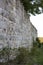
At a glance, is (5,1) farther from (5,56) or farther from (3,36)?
(5,56)

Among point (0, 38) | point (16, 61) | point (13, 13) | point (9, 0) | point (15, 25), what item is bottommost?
point (16, 61)

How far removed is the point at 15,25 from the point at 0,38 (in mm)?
1381

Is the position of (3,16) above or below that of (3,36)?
above

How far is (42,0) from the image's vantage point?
796cm

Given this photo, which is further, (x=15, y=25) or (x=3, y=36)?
(x=15, y=25)

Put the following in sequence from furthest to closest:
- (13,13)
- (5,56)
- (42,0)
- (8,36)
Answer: (42,0) < (13,13) < (8,36) < (5,56)

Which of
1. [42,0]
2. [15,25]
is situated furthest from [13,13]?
[42,0]

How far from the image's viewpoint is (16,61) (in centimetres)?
517

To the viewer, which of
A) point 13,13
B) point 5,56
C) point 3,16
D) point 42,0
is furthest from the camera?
point 42,0

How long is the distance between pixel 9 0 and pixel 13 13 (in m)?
0.49

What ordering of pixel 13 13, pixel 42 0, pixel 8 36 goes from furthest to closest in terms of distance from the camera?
1. pixel 42 0
2. pixel 13 13
3. pixel 8 36

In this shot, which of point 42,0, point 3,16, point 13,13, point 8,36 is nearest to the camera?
point 3,16

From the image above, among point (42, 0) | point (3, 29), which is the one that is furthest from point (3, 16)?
point (42, 0)

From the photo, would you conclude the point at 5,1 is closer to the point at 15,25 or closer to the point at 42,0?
the point at 15,25
